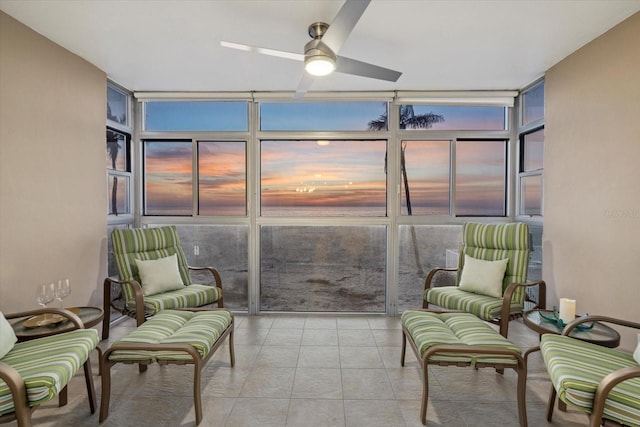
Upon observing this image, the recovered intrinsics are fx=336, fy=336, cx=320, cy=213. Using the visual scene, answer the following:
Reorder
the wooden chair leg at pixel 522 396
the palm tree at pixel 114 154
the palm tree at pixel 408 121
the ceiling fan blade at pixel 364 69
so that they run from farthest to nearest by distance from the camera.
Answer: the palm tree at pixel 408 121 < the palm tree at pixel 114 154 < the ceiling fan blade at pixel 364 69 < the wooden chair leg at pixel 522 396

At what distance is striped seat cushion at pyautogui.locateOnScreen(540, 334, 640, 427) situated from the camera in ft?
4.89

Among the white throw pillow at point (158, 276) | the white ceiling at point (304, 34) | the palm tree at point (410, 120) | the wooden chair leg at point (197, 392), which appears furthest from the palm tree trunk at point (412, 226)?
the wooden chair leg at point (197, 392)

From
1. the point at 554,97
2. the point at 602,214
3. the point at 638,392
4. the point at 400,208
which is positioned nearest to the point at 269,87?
the point at 400,208

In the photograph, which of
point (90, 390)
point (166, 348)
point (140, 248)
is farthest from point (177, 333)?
point (140, 248)

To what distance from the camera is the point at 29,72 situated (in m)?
2.57

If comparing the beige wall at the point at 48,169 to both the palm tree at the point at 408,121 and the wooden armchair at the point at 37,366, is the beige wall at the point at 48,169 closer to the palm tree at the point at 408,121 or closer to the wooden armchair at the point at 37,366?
the wooden armchair at the point at 37,366

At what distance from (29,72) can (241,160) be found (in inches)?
81.5

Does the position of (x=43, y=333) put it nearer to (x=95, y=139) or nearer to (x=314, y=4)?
(x=95, y=139)

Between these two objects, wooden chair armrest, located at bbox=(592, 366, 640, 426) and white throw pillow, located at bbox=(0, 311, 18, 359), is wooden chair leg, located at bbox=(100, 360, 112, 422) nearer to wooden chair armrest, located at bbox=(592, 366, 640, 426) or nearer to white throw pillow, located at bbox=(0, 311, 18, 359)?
white throw pillow, located at bbox=(0, 311, 18, 359)

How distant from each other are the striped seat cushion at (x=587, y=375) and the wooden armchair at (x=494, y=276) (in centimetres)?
81

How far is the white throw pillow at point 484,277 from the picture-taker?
10.4 feet

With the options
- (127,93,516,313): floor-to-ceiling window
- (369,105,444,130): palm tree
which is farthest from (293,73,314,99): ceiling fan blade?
(369,105,444,130): palm tree

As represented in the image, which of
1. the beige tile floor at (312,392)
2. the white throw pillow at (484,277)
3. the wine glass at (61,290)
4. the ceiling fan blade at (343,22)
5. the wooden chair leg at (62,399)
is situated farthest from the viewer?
the white throw pillow at (484,277)

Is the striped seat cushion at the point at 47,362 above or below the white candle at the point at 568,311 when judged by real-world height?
below
